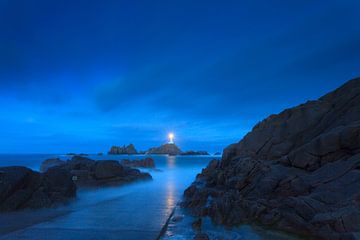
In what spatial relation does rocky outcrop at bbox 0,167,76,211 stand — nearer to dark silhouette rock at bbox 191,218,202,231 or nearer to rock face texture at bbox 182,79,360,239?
rock face texture at bbox 182,79,360,239

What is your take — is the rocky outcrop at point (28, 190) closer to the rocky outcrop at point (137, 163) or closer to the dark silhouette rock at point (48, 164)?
the dark silhouette rock at point (48, 164)

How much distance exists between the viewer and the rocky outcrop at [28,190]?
69.1 feet

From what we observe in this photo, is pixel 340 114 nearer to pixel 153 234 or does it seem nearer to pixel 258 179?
pixel 258 179

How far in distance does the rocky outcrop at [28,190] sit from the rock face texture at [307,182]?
1264 centimetres

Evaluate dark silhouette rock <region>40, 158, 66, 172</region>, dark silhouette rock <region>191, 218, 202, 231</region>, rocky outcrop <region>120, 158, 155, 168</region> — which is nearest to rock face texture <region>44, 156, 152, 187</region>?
dark silhouette rock <region>191, 218, 202, 231</region>

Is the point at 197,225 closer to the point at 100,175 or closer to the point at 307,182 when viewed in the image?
the point at 307,182

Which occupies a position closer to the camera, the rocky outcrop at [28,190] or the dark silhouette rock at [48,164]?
the rocky outcrop at [28,190]

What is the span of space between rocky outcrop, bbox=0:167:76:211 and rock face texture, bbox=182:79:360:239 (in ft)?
41.5

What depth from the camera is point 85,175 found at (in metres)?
40.3

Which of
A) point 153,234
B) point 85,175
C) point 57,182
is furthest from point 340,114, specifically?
point 85,175

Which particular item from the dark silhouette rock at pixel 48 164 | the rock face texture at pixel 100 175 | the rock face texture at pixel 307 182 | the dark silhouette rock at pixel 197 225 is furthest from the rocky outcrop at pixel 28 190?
the dark silhouette rock at pixel 48 164

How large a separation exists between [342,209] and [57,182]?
83.9ft

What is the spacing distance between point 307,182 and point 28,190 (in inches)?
899

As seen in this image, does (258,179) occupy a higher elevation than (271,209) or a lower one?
higher
